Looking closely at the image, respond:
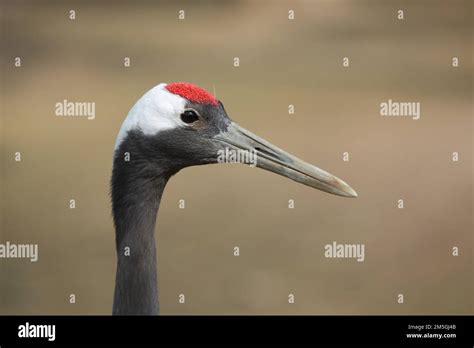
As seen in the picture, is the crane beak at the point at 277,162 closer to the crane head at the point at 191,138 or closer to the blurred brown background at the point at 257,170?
the crane head at the point at 191,138

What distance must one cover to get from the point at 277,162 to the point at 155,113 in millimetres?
663

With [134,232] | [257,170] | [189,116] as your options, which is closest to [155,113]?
[189,116]

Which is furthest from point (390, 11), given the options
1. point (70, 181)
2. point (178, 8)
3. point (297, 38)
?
point (70, 181)

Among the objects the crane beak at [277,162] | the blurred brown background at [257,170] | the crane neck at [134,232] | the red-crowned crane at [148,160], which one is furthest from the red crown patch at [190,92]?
the blurred brown background at [257,170]

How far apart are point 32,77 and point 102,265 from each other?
5387 mm

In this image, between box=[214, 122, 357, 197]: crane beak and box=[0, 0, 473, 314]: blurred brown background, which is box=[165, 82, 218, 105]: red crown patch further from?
box=[0, 0, 473, 314]: blurred brown background

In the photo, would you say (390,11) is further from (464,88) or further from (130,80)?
(130,80)

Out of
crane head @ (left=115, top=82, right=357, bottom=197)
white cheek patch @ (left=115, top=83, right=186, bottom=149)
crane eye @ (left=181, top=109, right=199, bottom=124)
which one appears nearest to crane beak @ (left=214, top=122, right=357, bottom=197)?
crane head @ (left=115, top=82, right=357, bottom=197)

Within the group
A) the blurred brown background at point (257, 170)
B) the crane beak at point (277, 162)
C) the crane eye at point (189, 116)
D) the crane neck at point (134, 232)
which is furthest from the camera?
the blurred brown background at point (257, 170)

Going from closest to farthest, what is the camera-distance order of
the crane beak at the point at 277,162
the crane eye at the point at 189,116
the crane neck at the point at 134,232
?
the crane neck at the point at 134,232 → the crane eye at the point at 189,116 → the crane beak at the point at 277,162

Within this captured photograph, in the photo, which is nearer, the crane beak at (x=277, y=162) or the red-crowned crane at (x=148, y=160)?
the red-crowned crane at (x=148, y=160)

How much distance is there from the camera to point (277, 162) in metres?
4.12

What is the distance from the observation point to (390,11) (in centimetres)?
1578

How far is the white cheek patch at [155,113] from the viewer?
12.7 ft
